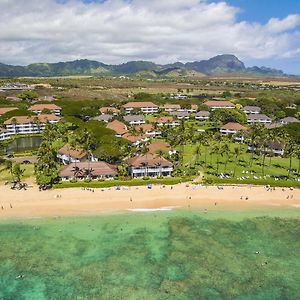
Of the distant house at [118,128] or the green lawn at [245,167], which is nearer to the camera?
the green lawn at [245,167]

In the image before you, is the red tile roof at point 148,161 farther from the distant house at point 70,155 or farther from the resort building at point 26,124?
the resort building at point 26,124

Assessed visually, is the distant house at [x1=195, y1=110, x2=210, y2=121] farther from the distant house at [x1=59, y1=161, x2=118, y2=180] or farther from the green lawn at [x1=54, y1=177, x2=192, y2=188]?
the distant house at [x1=59, y1=161, x2=118, y2=180]

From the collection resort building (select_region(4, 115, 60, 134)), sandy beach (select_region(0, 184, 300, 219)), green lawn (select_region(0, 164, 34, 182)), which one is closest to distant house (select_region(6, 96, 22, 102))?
resort building (select_region(4, 115, 60, 134))

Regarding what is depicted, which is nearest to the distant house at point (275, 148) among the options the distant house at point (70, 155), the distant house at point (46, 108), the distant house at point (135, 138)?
the distant house at point (135, 138)

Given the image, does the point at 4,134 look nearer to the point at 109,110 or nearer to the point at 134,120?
the point at 134,120

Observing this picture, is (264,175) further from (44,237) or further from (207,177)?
(44,237)

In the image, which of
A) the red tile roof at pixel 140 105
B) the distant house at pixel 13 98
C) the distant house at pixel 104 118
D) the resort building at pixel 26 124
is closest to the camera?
the resort building at pixel 26 124

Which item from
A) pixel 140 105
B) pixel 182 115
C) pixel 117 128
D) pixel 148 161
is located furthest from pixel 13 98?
pixel 148 161

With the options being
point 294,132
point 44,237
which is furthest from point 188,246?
point 294,132
